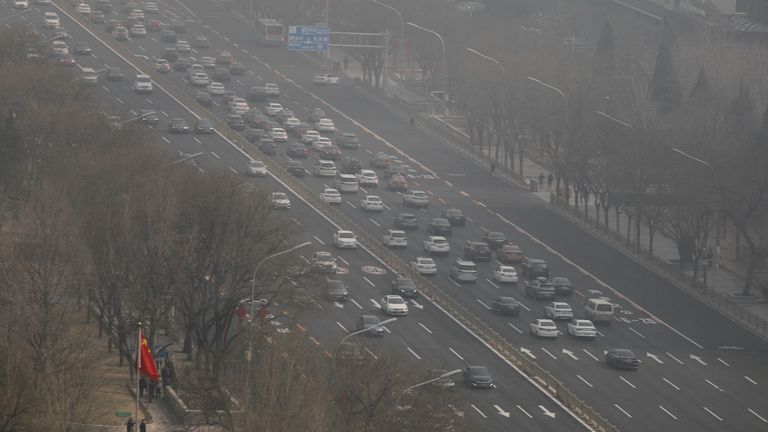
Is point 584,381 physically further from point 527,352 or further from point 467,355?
point 467,355

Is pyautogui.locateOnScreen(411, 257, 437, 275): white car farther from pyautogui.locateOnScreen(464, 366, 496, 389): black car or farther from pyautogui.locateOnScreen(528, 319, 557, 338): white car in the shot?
pyautogui.locateOnScreen(464, 366, 496, 389): black car

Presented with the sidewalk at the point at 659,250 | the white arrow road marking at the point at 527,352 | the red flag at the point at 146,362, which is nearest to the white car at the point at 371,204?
the sidewalk at the point at 659,250

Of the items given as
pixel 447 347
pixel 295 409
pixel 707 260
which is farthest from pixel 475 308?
pixel 295 409

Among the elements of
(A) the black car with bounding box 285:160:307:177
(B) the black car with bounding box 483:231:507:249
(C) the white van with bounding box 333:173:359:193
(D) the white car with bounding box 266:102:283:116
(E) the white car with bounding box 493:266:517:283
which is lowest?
(D) the white car with bounding box 266:102:283:116

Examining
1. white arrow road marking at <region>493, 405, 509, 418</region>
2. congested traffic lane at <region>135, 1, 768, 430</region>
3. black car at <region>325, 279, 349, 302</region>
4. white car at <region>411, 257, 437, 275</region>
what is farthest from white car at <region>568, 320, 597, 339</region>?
white arrow road marking at <region>493, 405, 509, 418</region>

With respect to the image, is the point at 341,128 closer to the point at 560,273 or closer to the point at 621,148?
the point at 621,148

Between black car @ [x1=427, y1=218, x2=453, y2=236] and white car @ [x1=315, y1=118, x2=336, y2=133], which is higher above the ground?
black car @ [x1=427, y1=218, x2=453, y2=236]
